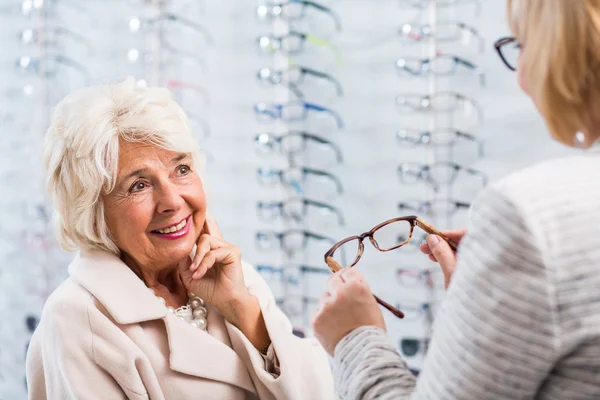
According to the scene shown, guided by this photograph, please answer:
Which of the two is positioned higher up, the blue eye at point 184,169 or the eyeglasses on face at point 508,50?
the eyeglasses on face at point 508,50

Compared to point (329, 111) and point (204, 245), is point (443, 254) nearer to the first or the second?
point (204, 245)

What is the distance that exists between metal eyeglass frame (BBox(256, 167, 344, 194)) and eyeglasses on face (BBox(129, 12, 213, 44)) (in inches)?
40.9

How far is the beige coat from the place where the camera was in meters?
1.54

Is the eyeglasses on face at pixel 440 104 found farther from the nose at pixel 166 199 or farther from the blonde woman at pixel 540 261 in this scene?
the blonde woman at pixel 540 261

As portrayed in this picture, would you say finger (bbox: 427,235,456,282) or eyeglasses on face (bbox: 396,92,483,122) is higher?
eyeglasses on face (bbox: 396,92,483,122)

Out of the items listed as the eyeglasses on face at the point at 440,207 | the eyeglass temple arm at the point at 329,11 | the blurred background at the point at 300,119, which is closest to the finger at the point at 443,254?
the blurred background at the point at 300,119

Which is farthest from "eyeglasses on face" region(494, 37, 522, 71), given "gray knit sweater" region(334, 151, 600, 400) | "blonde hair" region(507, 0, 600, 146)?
"gray knit sweater" region(334, 151, 600, 400)

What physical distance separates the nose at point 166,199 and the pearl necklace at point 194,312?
8.6 inches

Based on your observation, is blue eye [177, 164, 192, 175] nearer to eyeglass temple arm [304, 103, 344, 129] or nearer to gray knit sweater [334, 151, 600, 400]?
gray knit sweater [334, 151, 600, 400]

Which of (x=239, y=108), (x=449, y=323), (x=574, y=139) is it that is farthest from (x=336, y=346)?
(x=239, y=108)

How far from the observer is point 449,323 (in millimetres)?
825

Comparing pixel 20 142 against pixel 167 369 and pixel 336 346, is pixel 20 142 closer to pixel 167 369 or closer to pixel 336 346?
pixel 167 369

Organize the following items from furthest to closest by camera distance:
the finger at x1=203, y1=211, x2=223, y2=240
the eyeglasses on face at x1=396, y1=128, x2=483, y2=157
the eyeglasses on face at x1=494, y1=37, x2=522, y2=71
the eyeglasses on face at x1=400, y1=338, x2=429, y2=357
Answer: the eyeglasses on face at x1=400, y1=338, x2=429, y2=357 < the eyeglasses on face at x1=396, y1=128, x2=483, y2=157 < the finger at x1=203, y1=211, x2=223, y2=240 < the eyeglasses on face at x1=494, y1=37, x2=522, y2=71

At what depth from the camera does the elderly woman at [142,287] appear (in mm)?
1560
